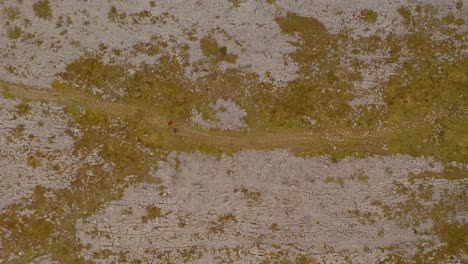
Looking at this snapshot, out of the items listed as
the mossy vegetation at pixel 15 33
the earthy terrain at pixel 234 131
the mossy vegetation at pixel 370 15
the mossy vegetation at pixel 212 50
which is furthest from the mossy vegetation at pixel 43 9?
the mossy vegetation at pixel 370 15

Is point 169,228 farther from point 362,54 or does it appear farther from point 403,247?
point 362,54

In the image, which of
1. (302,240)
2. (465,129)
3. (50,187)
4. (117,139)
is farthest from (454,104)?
(50,187)

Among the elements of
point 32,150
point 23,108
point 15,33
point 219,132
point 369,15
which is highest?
point 369,15

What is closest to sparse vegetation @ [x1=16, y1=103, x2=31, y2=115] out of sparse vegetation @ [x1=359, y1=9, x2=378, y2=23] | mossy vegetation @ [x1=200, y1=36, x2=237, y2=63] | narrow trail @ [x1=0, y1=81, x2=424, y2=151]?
narrow trail @ [x1=0, y1=81, x2=424, y2=151]

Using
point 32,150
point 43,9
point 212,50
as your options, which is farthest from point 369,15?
point 32,150

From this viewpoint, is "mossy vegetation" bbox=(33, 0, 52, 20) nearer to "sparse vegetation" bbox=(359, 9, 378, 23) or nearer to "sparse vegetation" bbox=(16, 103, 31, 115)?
"sparse vegetation" bbox=(16, 103, 31, 115)

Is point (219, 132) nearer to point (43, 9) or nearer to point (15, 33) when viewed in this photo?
point (43, 9)
